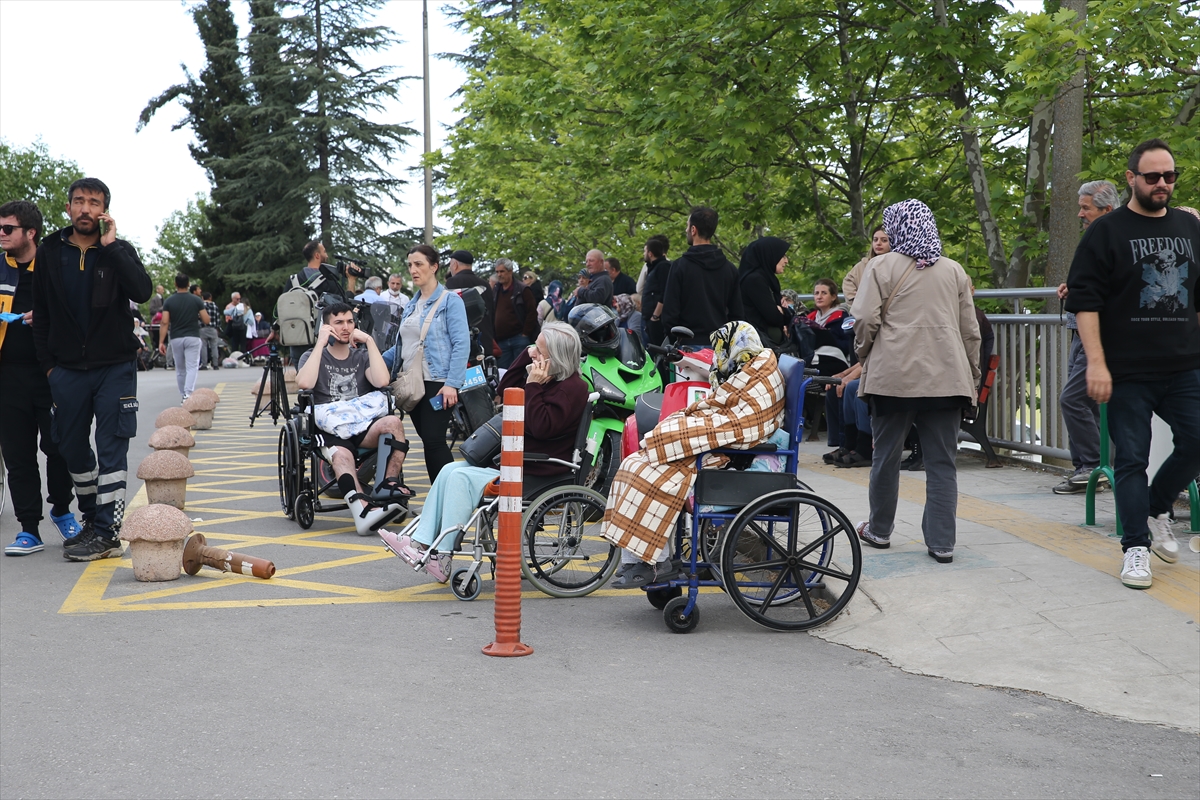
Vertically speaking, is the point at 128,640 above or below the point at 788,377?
below

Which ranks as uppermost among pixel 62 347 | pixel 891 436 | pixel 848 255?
pixel 848 255

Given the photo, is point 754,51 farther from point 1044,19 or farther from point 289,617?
point 289,617

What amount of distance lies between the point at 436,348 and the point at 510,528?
12.4ft

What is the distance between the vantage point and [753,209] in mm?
18234

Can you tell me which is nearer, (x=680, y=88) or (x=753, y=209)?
(x=680, y=88)

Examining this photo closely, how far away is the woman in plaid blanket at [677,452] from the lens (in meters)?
6.05

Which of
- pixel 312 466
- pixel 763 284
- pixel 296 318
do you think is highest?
pixel 763 284

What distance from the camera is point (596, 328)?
9.03m

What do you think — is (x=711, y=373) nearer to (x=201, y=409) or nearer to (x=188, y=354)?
(x=201, y=409)

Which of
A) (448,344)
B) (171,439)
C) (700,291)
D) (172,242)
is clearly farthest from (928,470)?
(172,242)

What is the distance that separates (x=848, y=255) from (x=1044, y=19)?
6.13 m

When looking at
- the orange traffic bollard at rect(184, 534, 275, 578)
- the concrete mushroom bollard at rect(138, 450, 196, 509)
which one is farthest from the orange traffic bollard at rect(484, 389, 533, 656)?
the concrete mushroom bollard at rect(138, 450, 196, 509)

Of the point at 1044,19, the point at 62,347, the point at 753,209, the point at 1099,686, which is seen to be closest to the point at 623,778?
the point at 1099,686

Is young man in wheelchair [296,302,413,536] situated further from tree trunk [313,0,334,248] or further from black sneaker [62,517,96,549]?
tree trunk [313,0,334,248]
